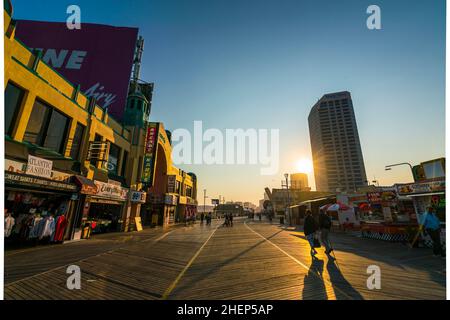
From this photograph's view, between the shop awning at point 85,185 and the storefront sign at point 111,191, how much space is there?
1051mm

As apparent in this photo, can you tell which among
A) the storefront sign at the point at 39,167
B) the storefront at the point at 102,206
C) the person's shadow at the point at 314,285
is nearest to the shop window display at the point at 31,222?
the storefront sign at the point at 39,167

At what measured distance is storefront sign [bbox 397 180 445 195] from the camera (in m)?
10.8

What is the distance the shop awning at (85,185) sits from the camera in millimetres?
12039

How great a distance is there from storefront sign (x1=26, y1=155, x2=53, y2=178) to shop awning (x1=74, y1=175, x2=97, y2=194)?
1.88 m

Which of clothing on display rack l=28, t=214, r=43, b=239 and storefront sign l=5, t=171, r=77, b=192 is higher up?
storefront sign l=5, t=171, r=77, b=192

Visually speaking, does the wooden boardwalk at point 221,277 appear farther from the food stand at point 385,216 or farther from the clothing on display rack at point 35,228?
the food stand at point 385,216

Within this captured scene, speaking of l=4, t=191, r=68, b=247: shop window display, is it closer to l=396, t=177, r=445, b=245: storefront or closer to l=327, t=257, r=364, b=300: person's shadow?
l=327, t=257, r=364, b=300: person's shadow

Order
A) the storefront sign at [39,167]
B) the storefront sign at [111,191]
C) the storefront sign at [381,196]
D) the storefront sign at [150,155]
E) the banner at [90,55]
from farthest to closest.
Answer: the banner at [90,55]
the storefront sign at [150,155]
the storefront sign at [381,196]
the storefront sign at [111,191]
the storefront sign at [39,167]

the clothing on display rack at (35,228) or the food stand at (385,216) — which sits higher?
the food stand at (385,216)

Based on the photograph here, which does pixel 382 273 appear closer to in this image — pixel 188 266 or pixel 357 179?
pixel 188 266

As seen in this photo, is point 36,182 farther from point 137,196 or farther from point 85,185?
point 137,196

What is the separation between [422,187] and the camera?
11.5 meters

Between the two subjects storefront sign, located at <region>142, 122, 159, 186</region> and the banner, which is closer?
storefront sign, located at <region>142, 122, 159, 186</region>

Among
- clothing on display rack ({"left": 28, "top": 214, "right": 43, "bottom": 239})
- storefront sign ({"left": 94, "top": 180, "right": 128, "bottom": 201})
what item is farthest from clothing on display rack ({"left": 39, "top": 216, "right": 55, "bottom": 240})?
storefront sign ({"left": 94, "top": 180, "right": 128, "bottom": 201})
